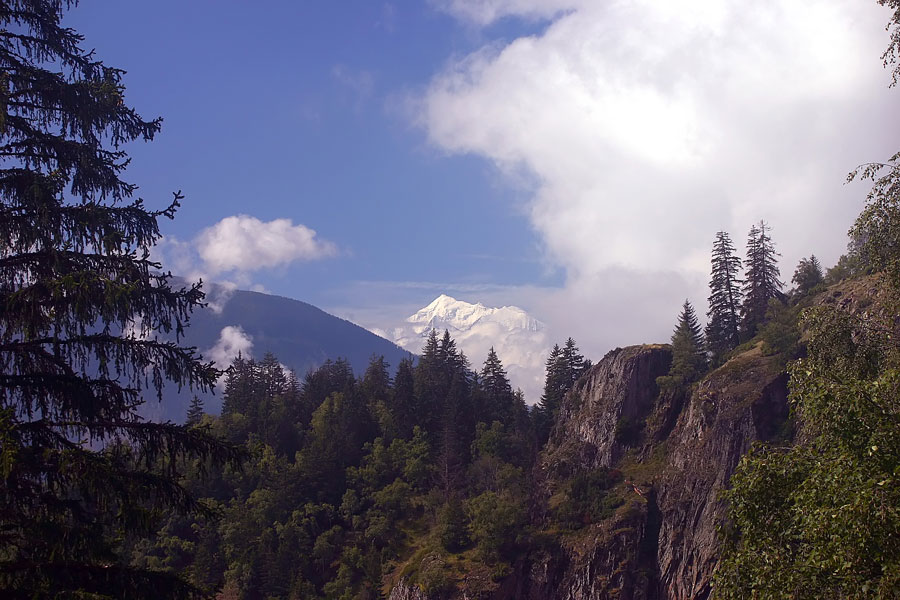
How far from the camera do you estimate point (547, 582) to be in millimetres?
53594

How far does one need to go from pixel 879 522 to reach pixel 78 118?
13996 millimetres

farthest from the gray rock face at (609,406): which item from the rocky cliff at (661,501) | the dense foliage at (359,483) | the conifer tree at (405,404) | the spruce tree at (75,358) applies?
the spruce tree at (75,358)

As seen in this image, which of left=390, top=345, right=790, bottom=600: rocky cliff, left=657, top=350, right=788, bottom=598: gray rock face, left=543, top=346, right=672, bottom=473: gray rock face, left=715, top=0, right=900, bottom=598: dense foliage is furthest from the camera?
left=543, top=346, right=672, bottom=473: gray rock face

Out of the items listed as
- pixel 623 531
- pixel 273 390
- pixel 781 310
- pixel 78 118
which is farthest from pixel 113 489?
pixel 273 390

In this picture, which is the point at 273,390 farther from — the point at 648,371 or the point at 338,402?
the point at 648,371

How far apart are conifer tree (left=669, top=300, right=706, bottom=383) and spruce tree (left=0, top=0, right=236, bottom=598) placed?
195 feet

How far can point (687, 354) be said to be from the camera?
63.2 metres

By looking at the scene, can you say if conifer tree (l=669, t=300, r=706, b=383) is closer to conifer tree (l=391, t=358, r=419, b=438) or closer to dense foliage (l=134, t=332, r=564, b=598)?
dense foliage (l=134, t=332, r=564, b=598)

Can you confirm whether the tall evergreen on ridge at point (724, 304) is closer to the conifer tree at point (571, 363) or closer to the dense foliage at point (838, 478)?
the conifer tree at point (571, 363)

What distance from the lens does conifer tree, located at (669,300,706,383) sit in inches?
2466

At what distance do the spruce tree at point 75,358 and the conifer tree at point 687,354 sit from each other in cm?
5942

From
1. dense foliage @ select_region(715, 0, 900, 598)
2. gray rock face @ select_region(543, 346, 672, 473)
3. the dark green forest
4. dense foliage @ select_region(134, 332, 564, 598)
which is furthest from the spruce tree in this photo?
gray rock face @ select_region(543, 346, 672, 473)

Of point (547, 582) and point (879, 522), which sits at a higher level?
point (879, 522)

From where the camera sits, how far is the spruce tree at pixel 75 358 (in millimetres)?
8227
